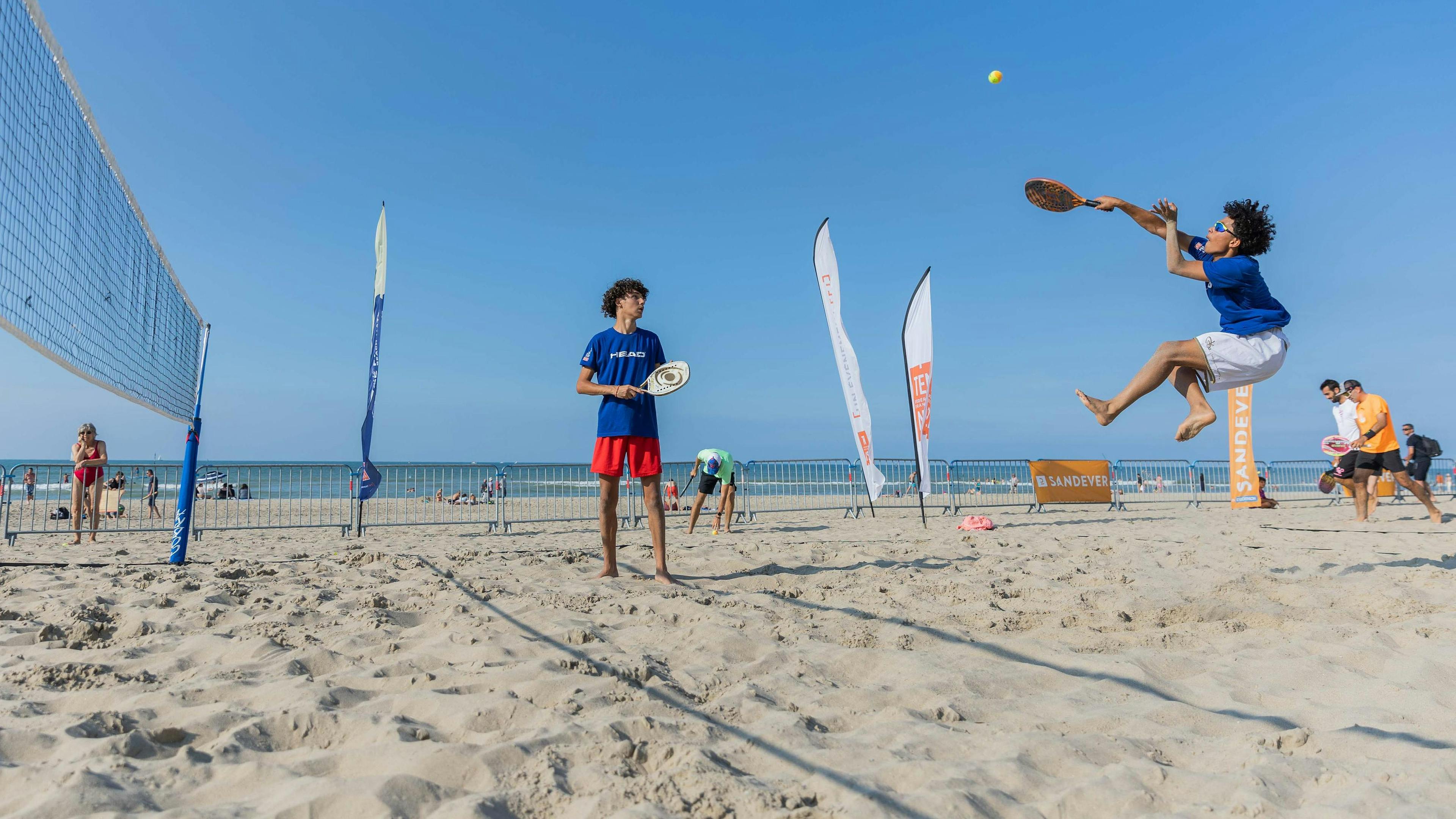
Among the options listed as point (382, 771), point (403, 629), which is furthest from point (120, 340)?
point (382, 771)

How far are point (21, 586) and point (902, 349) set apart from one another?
8212 millimetres

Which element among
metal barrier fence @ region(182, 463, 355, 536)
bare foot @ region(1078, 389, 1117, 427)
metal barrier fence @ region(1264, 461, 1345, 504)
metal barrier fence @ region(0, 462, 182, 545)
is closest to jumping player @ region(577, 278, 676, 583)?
bare foot @ region(1078, 389, 1117, 427)

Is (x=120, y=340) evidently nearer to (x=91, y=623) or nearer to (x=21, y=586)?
(x=21, y=586)

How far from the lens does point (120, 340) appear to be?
240 inches

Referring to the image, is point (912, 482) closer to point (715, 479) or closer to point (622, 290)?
point (715, 479)

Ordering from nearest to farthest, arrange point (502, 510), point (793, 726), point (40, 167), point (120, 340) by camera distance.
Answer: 1. point (793, 726)
2. point (40, 167)
3. point (120, 340)
4. point (502, 510)

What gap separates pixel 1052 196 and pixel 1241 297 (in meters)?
1.26

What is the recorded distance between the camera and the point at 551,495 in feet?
40.3

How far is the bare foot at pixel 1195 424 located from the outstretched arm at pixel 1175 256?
74 centimetres

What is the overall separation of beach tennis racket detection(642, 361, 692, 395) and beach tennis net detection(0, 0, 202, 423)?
3.53 m

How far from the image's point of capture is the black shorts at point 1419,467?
1184cm

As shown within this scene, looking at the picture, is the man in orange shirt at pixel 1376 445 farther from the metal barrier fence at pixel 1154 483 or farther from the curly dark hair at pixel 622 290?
the curly dark hair at pixel 622 290

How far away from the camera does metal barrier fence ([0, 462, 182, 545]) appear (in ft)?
28.1

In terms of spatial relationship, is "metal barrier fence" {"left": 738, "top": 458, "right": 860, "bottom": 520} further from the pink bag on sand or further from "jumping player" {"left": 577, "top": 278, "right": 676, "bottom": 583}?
"jumping player" {"left": 577, "top": 278, "right": 676, "bottom": 583}
